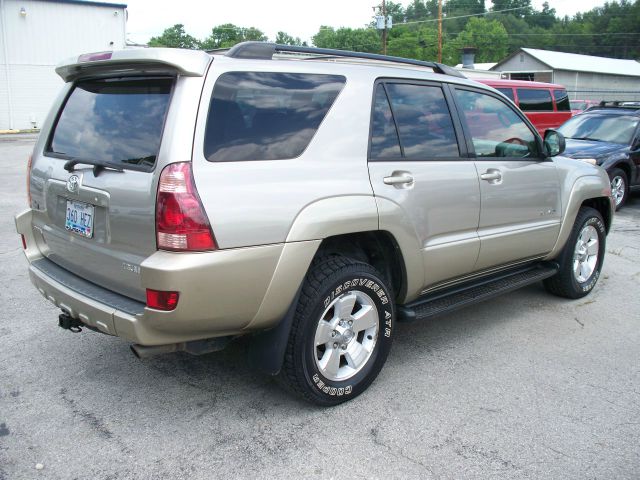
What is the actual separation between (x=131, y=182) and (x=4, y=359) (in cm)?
189

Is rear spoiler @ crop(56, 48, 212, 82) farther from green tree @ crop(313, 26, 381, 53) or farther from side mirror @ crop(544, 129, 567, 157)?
green tree @ crop(313, 26, 381, 53)

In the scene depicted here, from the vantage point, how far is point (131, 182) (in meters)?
2.86

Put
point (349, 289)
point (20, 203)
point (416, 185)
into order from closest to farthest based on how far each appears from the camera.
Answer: point (349, 289) < point (416, 185) < point (20, 203)

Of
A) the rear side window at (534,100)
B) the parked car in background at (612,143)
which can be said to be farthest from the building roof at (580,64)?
the parked car in background at (612,143)

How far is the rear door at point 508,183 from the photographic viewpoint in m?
4.20

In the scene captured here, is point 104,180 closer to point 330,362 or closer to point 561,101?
point 330,362

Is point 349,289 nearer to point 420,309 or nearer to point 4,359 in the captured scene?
point 420,309

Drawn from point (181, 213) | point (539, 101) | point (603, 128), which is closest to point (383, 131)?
point (181, 213)

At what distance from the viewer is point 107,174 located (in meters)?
3.00

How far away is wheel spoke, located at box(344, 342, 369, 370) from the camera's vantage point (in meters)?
3.47

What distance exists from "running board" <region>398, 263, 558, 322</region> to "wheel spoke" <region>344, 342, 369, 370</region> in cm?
41

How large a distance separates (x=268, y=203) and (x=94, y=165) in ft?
3.08

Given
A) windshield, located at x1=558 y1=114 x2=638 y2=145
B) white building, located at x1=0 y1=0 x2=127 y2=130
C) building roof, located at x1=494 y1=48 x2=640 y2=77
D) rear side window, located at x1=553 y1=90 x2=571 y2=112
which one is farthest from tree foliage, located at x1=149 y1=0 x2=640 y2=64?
windshield, located at x1=558 y1=114 x2=638 y2=145

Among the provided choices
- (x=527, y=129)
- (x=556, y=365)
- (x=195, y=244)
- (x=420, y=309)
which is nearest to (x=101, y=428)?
(x=195, y=244)
